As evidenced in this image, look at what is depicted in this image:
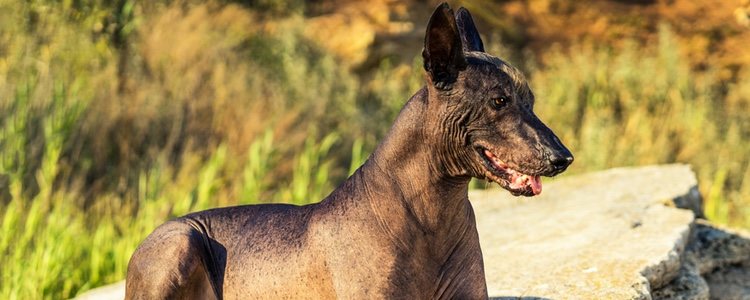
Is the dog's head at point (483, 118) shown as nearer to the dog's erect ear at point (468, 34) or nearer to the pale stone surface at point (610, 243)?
the dog's erect ear at point (468, 34)

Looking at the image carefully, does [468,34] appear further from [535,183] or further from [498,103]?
[535,183]

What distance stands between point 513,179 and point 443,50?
1.51 feet

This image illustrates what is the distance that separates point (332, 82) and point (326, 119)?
105 cm

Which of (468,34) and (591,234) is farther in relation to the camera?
(591,234)

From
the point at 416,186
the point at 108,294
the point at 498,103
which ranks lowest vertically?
the point at 108,294

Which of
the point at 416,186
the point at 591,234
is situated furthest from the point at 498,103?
the point at 591,234

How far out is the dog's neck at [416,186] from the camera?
3613 millimetres

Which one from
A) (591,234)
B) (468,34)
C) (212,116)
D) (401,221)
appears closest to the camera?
(401,221)

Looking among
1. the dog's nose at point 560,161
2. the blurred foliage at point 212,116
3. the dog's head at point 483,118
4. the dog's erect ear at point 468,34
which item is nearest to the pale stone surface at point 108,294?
the blurred foliage at point 212,116

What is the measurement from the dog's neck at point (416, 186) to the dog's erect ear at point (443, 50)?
0.41 ft

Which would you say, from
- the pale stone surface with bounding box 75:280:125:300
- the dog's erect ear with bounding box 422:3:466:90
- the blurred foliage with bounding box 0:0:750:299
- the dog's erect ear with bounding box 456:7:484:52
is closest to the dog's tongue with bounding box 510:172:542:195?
the dog's erect ear with bounding box 422:3:466:90

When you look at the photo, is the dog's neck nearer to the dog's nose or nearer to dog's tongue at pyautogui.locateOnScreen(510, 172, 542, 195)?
dog's tongue at pyautogui.locateOnScreen(510, 172, 542, 195)

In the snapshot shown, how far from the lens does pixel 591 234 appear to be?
6.26m

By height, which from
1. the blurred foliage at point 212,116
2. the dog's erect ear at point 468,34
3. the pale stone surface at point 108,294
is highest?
the dog's erect ear at point 468,34
